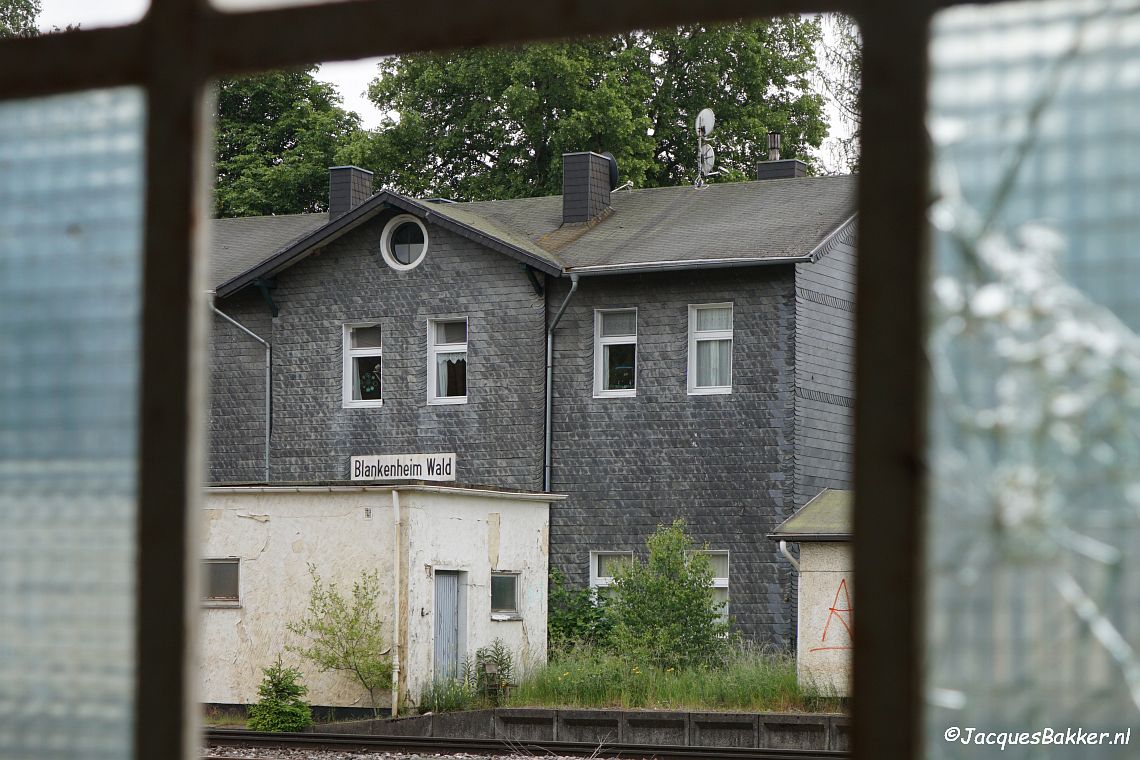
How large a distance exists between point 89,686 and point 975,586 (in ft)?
4.43

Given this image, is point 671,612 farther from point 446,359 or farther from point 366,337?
point 366,337

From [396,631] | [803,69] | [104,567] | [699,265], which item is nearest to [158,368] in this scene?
[104,567]

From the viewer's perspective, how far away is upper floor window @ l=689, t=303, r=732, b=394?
25000mm

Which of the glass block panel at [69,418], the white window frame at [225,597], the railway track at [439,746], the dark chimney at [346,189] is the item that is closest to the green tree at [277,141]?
the dark chimney at [346,189]

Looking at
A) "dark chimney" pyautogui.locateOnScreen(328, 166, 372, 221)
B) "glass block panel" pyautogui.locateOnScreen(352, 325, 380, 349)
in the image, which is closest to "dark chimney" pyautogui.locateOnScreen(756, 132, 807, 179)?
"dark chimney" pyautogui.locateOnScreen(328, 166, 372, 221)

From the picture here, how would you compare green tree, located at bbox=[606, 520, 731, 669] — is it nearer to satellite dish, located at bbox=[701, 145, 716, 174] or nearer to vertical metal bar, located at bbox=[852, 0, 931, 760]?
satellite dish, located at bbox=[701, 145, 716, 174]

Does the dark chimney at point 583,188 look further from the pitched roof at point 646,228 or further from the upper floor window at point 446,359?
the upper floor window at point 446,359

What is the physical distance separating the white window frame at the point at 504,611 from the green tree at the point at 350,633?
7.40 feet

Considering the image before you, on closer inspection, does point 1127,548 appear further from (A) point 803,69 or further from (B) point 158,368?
(A) point 803,69

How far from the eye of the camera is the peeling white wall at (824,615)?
18.7 m

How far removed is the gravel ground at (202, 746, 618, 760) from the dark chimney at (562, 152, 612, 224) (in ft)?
48.8

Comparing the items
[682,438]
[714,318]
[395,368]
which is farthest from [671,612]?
[395,368]

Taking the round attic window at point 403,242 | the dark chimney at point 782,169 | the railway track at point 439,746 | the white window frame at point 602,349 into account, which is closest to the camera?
the railway track at point 439,746

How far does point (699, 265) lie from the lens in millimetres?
24516
